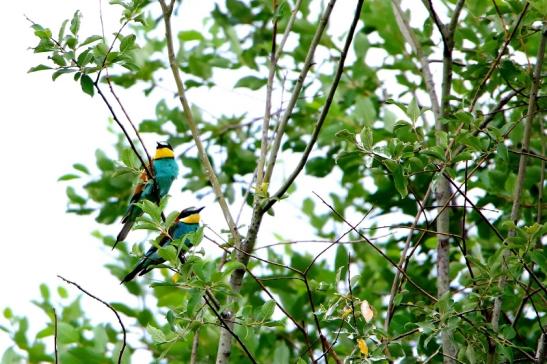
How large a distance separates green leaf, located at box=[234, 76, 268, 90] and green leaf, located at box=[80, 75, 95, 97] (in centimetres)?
237

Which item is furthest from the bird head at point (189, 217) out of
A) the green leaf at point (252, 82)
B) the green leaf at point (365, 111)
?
the green leaf at point (365, 111)

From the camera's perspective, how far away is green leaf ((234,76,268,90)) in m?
5.57

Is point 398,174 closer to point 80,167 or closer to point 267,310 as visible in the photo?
point 267,310

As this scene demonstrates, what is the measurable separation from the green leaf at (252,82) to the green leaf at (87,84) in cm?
237

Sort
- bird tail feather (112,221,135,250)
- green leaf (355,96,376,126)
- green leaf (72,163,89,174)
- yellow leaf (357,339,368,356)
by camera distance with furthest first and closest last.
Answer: green leaf (72,163,89,174) → bird tail feather (112,221,135,250) → green leaf (355,96,376,126) → yellow leaf (357,339,368,356)

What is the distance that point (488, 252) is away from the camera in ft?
16.6

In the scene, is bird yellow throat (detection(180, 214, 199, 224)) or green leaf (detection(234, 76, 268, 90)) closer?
bird yellow throat (detection(180, 214, 199, 224))

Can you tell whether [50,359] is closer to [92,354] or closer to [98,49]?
[92,354]

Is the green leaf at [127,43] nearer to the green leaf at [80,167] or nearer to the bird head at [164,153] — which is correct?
the bird head at [164,153]

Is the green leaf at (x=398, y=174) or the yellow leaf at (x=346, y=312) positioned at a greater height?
the green leaf at (x=398, y=174)

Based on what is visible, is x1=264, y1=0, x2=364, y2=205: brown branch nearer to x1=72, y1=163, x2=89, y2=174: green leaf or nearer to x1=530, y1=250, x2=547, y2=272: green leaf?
x1=530, y1=250, x2=547, y2=272: green leaf

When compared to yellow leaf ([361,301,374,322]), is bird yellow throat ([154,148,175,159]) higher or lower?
higher

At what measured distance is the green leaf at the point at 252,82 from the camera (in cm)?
557

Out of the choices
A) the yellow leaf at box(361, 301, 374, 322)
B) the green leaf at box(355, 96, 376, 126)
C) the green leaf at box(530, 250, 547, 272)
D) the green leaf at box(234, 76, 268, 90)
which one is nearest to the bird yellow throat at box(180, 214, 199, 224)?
the green leaf at box(234, 76, 268, 90)
